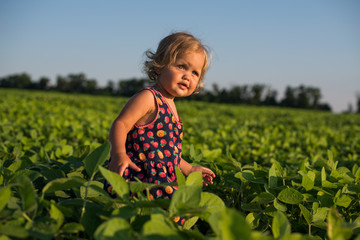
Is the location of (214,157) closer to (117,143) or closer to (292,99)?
(117,143)

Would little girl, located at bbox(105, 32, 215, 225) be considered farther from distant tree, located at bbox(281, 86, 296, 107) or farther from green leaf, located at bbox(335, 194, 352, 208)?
distant tree, located at bbox(281, 86, 296, 107)

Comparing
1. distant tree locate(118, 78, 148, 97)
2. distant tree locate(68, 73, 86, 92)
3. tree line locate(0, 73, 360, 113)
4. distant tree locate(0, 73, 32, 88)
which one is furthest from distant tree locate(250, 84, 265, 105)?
distant tree locate(0, 73, 32, 88)

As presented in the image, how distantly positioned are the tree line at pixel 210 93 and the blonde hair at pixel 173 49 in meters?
49.0

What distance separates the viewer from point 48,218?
95 cm

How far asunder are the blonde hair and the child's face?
3 centimetres

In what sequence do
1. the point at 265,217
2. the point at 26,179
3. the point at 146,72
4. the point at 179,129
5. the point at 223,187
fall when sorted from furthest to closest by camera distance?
1. the point at 146,72
2. the point at 179,129
3. the point at 223,187
4. the point at 265,217
5. the point at 26,179

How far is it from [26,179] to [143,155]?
0.86 metres

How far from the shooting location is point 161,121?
1.88 meters

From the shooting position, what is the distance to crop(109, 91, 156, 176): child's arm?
1.50 m

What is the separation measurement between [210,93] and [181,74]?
2001 inches

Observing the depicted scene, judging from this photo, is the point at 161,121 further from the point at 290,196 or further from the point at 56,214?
the point at 56,214

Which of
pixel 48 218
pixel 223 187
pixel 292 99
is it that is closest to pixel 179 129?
pixel 223 187

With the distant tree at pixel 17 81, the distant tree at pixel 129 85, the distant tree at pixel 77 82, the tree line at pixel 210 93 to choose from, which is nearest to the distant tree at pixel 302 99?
the tree line at pixel 210 93

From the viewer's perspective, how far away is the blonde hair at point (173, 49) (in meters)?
1.96
